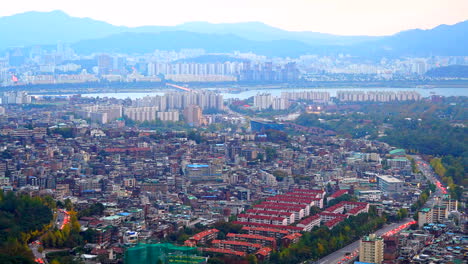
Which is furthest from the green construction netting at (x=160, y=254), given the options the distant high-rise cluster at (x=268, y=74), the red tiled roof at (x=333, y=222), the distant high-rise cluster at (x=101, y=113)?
the distant high-rise cluster at (x=268, y=74)

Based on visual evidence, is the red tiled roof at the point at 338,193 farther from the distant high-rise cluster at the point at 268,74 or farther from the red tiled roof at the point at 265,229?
the distant high-rise cluster at the point at 268,74

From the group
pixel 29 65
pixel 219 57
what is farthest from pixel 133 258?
pixel 219 57

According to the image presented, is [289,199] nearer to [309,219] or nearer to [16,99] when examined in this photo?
[309,219]

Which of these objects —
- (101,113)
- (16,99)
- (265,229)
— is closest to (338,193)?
(265,229)

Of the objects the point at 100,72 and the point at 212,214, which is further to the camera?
the point at 100,72

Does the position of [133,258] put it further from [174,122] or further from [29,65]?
[29,65]
